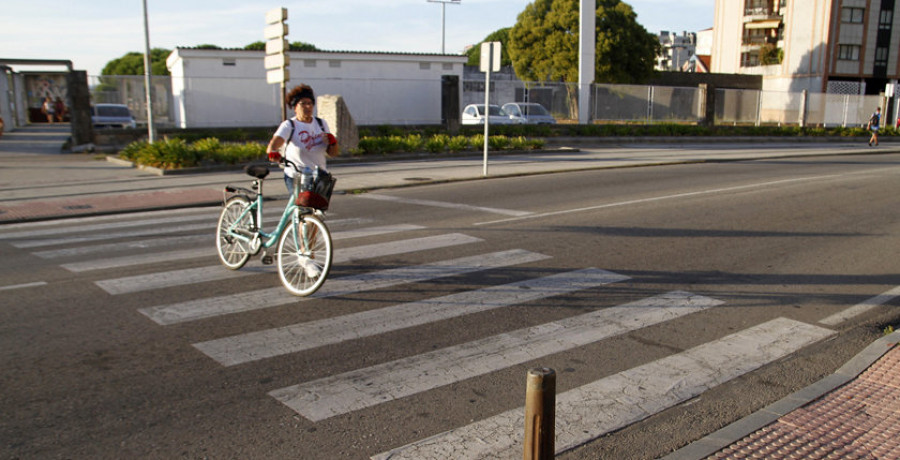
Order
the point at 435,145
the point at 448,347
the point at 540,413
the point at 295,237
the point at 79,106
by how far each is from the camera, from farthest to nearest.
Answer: the point at 79,106
the point at 435,145
the point at 295,237
the point at 448,347
the point at 540,413

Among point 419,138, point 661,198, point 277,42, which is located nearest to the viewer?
point 661,198

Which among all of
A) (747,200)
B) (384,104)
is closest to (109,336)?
(747,200)

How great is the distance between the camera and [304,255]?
21.5ft

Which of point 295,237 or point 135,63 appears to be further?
point 135,63

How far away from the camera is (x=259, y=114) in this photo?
94.0ft

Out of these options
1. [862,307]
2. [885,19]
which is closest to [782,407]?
[862,307]

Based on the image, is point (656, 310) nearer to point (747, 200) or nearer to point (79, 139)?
point (747, 200)

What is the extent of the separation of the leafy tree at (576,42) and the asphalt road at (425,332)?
4299cm

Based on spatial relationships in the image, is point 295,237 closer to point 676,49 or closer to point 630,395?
point 630,395

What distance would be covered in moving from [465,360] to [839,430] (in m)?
2.36

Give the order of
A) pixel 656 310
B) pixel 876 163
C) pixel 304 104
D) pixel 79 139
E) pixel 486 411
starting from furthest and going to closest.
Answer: pixel 79 139 → pixel 876 163 → pixel 304 104 → pixel 656 310 → pixel 486 411

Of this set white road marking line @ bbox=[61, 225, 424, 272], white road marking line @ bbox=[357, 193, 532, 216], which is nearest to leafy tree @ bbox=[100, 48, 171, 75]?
white road marking line @ bbox=[357, 193, 532, 216]

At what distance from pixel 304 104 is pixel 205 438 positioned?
409cm

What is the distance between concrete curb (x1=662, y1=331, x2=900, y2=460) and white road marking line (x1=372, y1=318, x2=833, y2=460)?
0.42 m
